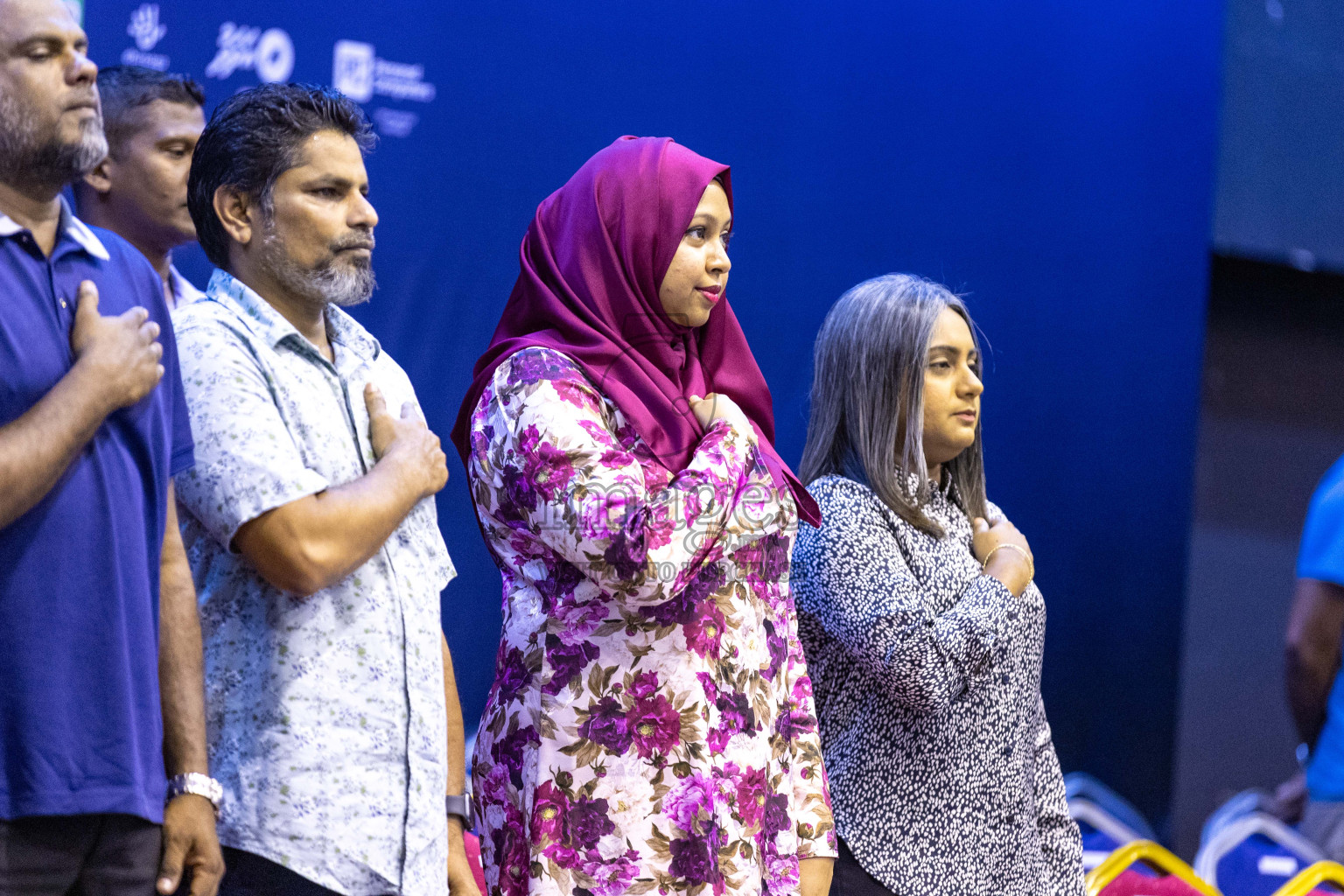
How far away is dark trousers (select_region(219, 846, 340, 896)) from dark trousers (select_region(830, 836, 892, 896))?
91cm

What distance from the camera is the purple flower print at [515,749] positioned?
176 centimetres

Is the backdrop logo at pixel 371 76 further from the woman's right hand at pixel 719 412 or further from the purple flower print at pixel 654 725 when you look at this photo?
the purple flower print at pixel 654 725

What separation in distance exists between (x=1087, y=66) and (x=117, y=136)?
2939 millimetres

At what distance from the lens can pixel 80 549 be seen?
1.33 m

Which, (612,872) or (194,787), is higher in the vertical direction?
(194,787)

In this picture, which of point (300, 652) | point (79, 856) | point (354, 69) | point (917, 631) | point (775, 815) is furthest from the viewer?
point (354, 69)

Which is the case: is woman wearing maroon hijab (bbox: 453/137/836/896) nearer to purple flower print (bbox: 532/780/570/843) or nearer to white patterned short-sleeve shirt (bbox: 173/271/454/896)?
purple flower print (bbox: 532/780/570/843)

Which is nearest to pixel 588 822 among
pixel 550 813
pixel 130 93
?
pixel 550 813

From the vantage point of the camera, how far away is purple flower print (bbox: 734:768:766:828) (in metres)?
1.75

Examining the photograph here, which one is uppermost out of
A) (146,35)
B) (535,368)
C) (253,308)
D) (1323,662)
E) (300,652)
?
(146,35)

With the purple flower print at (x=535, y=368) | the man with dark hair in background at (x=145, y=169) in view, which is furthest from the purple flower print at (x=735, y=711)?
the man with dark hair in background at (x=145, y=169)

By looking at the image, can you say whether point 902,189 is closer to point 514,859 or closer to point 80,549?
point 514,859

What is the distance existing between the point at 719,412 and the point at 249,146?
2.32 feet

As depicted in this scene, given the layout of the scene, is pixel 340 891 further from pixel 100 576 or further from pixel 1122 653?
pixel 1122 653
